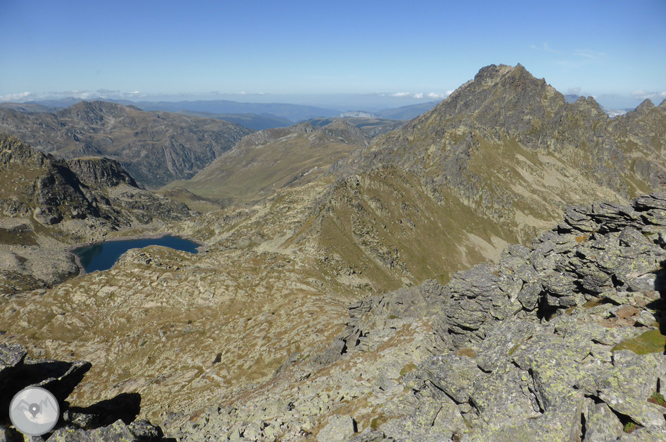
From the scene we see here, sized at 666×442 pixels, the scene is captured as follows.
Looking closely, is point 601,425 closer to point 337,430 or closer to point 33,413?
point 337,430

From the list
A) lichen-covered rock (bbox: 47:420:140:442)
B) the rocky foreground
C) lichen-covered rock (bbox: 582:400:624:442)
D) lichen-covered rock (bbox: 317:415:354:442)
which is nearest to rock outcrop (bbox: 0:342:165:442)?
lichen-covered rock (bbox: 47:420:140:442)

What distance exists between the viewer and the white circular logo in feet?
63.9

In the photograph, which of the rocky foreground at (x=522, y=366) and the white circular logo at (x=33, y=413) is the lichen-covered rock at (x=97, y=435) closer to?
the white circular logo at (x=33, y=413)

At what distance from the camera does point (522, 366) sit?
19.1m

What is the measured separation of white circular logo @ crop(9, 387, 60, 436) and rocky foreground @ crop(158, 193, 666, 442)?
14.2 m

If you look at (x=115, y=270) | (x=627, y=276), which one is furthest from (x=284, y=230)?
(x=627, y=276)

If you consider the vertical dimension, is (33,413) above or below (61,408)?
above

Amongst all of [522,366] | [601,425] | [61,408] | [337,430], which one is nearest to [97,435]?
[61,408]

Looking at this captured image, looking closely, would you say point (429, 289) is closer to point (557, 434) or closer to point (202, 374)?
point (557, 434)

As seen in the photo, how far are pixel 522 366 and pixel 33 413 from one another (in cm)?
3042

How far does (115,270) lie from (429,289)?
101849 mm

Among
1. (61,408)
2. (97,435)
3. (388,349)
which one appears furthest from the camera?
(388,349)

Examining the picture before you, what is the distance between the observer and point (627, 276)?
897 inches

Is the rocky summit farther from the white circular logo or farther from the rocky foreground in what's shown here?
the white circular logo
